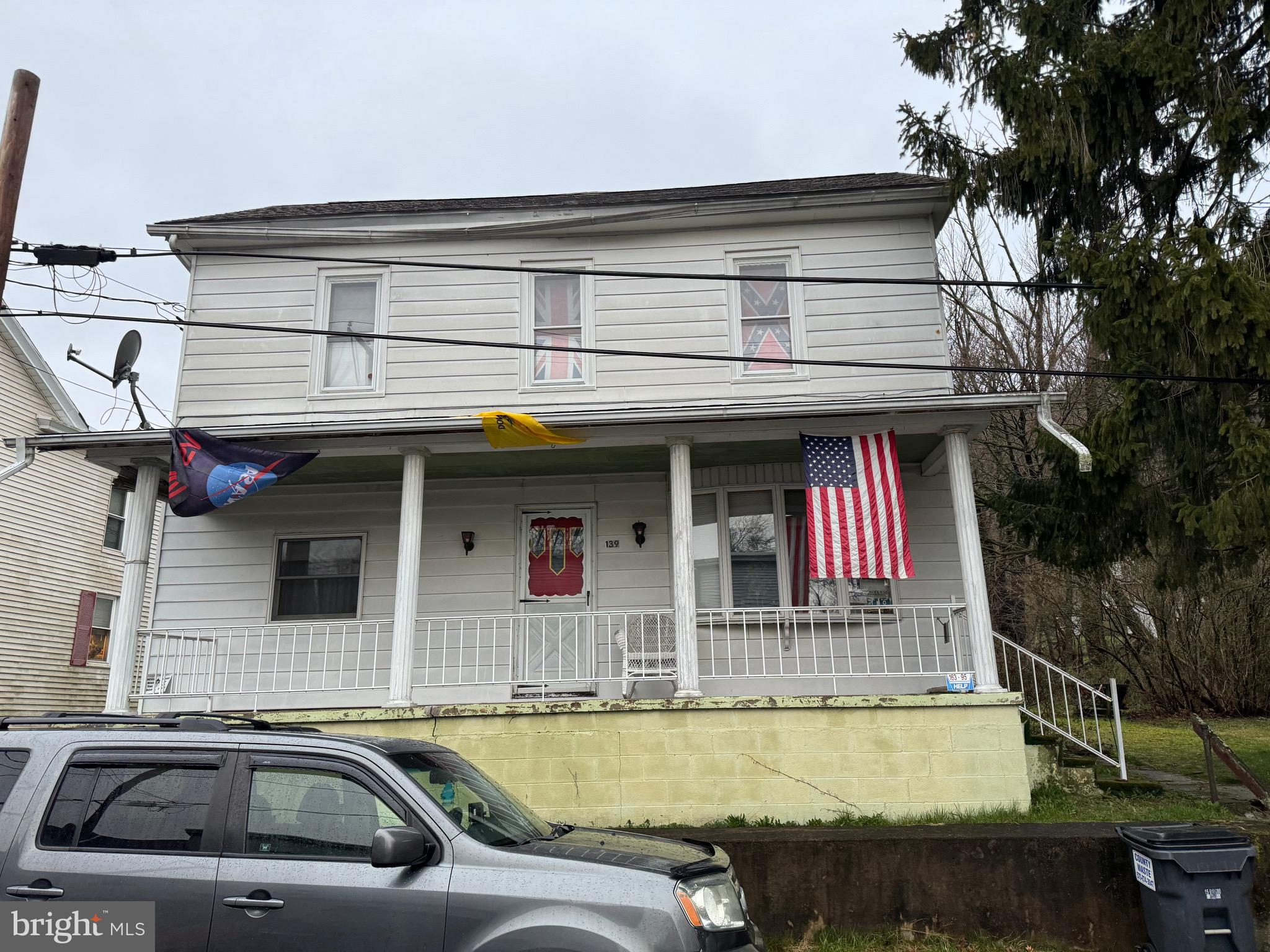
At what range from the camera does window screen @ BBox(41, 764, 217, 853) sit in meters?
3.97

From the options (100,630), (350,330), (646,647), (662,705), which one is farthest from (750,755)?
(100,630)

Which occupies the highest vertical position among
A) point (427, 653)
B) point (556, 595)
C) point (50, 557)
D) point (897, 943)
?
point (50, 557)

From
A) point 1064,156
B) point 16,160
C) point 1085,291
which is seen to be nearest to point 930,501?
point 1085,291

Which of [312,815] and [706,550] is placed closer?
[312,815]

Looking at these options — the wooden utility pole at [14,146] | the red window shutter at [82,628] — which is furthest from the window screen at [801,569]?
the red window shutter at [82,628]

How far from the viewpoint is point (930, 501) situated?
10.8m

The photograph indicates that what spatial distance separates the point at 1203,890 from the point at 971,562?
12.0ft

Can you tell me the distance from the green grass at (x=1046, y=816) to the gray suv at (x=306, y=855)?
377cm

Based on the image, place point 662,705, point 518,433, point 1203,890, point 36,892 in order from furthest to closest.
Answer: point 518,433
point 662,705
point 1203,890
point 36,892

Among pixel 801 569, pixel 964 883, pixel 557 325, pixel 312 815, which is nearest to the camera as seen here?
pixel 312 815

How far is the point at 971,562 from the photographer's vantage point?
29.0 feet

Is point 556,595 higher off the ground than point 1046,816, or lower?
higher

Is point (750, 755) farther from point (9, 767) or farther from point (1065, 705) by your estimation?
point (9, 767)

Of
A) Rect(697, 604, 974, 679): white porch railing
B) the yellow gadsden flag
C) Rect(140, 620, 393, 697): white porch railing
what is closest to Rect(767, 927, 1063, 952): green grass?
Rect(697, 604, 974, 679): white porch railing
